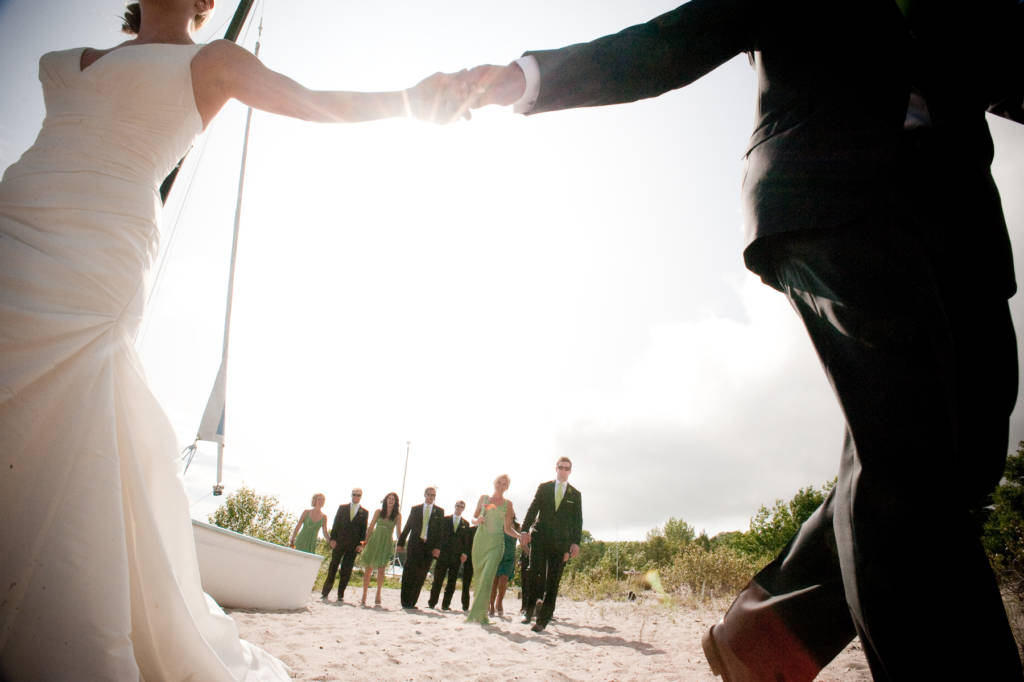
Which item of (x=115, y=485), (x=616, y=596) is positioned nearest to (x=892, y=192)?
(x=115, y=485)

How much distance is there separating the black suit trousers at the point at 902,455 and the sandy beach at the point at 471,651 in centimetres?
281

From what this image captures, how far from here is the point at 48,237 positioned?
159cm

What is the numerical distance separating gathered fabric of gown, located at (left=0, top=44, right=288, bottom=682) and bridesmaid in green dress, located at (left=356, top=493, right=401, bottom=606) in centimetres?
933

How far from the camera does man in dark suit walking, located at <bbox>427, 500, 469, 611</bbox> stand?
1040 cm

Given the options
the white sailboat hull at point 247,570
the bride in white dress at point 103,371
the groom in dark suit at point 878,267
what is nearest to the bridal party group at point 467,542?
the white sailboat hull at point 247,570

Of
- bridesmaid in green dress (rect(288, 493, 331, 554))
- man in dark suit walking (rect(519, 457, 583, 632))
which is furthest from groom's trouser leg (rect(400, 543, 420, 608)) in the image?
man in dark suit walking (rect(519, 457, 583, 632))

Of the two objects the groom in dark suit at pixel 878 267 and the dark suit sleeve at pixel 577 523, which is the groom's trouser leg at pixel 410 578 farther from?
the groom in dark suit at pixel 878 267

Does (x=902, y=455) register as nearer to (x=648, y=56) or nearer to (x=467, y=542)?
(x=648, y=56)

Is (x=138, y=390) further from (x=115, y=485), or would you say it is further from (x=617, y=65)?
(x=617, y=65)

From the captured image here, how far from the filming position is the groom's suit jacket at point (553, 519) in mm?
7680

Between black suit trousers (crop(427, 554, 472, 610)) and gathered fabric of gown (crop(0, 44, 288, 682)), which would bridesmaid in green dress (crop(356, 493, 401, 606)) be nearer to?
black suit trousers (crop(427, 554, 472, 610))

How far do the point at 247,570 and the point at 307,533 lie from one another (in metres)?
5.54

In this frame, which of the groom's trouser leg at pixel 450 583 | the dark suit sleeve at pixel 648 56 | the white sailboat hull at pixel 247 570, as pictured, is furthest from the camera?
the groom's trouser leg at pixel 450 583

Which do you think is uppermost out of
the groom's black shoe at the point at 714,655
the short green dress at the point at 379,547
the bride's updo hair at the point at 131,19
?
the bride's updo hair at the point at 131,19
